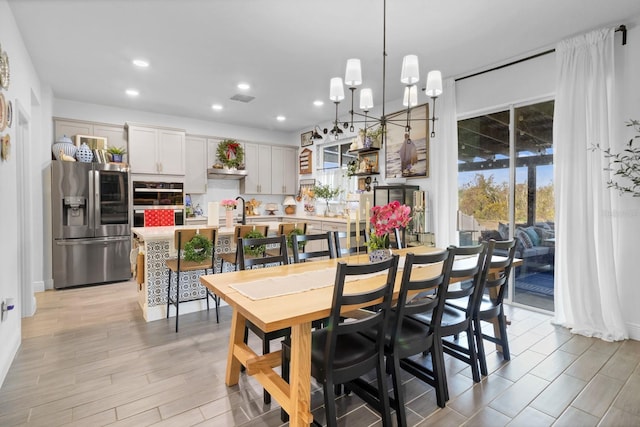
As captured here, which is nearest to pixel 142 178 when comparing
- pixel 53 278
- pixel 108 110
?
pixel 108 110

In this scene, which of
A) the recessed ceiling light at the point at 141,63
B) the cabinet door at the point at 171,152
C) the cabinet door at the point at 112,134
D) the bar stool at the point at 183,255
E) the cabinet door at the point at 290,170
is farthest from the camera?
the cabinet door at the point at 290,170

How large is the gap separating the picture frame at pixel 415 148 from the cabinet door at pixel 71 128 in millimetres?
4572

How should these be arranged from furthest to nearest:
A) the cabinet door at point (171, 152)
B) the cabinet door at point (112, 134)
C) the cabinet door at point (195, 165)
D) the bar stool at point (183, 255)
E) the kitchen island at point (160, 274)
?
the cabinet door at point (195, 165) < the cabinet door at point (171, 152) < the cabinet door at point (112, 134) < the kitchen island at point (160, 274) < the bar stool at point (183, 255)

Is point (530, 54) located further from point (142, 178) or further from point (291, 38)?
point (142, 178)

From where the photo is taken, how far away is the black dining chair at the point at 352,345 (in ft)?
5.19

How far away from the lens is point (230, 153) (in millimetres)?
6332

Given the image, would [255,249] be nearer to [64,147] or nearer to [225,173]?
[225,173]

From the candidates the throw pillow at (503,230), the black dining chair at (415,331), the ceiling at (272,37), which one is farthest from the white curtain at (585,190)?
the black dining chair at (415,331)

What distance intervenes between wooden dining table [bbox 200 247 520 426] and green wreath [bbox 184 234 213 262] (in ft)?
3.74

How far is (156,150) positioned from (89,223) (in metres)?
1.50

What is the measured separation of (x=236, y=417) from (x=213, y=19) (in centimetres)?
302

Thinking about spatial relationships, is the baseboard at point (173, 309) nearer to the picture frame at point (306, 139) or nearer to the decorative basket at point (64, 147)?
the decorative basket at point (64, 147)

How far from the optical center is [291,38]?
3154mm

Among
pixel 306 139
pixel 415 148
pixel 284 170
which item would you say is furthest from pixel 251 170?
pixel 415 148
